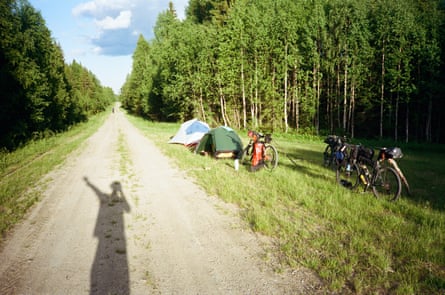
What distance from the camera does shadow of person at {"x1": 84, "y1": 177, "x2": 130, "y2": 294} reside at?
3.58 meters

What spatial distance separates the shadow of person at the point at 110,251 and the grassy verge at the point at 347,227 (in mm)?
2528

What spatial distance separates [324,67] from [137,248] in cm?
2528

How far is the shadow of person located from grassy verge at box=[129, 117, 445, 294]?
8.29ft

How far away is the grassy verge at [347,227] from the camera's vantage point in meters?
3.62

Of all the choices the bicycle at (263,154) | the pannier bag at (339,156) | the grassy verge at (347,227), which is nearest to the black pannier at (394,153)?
the grassy verge at (347,227)

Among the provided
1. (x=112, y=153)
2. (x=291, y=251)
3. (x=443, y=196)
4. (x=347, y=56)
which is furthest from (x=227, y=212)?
(x=347, y=56)

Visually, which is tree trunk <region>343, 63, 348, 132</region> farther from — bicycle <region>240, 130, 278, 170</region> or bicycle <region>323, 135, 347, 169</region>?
bicycle <region>240, 130, 278, 170</region>

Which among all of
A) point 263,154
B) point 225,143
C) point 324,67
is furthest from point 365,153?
point 324,67

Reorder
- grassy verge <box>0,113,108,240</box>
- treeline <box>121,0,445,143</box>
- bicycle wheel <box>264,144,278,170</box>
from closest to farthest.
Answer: grassy verge <box>0,113,108,240</box> → bicycle wheel <box>264,144,278,170</box> → treeline <box>121,0,445,143</box>

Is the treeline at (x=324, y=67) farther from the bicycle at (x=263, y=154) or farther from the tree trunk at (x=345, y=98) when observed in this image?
the bicycle at (x=263, y=154)

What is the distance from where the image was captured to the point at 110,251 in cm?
445

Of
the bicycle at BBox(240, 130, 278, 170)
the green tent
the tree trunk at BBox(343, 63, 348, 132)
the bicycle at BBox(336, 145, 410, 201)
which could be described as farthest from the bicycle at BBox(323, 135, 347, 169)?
the tree trunk at BBox(343, 63, 348, 132)

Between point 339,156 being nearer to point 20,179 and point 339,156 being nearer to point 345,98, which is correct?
point 20,179

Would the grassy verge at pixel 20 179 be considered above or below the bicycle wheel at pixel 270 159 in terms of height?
below
